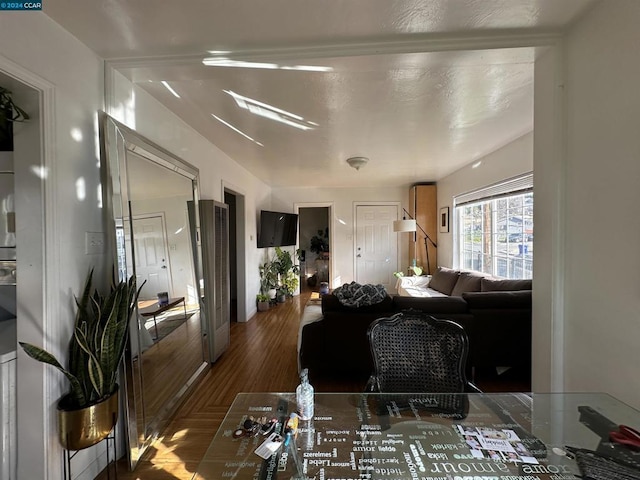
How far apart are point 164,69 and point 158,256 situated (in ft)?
4.09

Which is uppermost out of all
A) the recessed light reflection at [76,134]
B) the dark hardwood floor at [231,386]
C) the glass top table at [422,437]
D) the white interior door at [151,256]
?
the recessed light reflection at [76,134]

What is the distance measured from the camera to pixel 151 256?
1.91 m

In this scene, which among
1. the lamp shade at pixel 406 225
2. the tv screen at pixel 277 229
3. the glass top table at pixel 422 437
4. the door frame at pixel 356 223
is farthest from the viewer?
the door frame at pixel 356 223

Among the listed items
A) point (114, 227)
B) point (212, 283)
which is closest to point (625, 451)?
point (114, 227)

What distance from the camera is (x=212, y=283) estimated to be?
278cm

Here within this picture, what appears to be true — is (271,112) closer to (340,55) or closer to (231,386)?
(340,55)

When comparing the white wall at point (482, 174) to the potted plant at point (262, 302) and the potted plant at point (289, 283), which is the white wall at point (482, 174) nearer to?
the potted plant at point (289, 283)

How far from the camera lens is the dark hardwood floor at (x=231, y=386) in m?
1.60

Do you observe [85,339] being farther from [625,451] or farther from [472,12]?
[472,12]

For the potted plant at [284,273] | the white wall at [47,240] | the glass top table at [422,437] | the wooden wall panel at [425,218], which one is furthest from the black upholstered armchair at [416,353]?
the wooden wall panel at [425,218]

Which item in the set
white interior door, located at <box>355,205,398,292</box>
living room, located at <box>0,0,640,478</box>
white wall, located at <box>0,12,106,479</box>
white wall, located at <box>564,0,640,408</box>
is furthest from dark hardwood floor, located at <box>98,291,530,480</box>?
white interior door, located at <box>355,205,398,292</box>

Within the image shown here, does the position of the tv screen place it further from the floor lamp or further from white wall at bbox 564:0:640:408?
white wall at bbox 564:0:640:408

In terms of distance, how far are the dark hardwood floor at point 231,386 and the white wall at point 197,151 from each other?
1.10 meters

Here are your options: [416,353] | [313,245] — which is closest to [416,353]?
[416,353]
